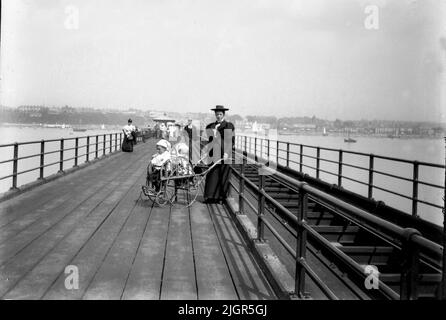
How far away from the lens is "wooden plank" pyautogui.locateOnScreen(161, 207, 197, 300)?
4.12 metres

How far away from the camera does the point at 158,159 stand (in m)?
8.52

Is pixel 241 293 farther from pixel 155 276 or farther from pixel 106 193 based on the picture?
pixel 106 193

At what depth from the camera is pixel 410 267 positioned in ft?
6.33

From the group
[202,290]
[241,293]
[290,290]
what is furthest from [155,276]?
[290,290]

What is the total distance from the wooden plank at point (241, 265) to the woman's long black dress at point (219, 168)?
148 cm

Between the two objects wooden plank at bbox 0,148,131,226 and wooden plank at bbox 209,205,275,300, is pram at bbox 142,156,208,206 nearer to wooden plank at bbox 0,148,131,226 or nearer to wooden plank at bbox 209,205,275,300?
wooden plank at bbox 209,205,275,300

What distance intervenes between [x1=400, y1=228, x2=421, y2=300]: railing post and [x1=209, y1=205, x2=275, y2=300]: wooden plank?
223 cm

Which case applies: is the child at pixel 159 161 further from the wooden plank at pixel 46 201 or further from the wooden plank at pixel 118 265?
the wooden plank at pixel 46 201

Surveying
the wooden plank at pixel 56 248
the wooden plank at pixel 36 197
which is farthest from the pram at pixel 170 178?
the wooden plank at pixel 36 197

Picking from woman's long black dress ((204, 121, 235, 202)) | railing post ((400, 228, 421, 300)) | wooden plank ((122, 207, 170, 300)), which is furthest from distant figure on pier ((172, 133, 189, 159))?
railing post ((400, 228, 421, 300))

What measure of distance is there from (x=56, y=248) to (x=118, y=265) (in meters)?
1.11
